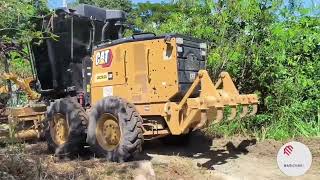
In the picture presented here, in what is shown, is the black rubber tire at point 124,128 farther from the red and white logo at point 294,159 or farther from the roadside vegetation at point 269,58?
the red and white logo at point 294,159

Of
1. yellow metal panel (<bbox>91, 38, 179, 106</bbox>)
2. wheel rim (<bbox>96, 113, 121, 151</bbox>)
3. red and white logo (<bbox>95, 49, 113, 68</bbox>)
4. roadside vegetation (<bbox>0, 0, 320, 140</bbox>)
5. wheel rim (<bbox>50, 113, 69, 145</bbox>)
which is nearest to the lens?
yellow metal panel (<bbox>91, 38, 179, 106</bbox>)

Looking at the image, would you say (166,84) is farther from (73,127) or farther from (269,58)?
(269,58)

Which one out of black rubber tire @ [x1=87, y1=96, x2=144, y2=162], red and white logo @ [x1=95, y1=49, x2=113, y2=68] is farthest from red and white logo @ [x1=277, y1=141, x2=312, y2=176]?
red and white logo @ [x1=95, y1=49, x2=113, y2=68]

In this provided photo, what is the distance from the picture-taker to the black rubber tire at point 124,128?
826 cm

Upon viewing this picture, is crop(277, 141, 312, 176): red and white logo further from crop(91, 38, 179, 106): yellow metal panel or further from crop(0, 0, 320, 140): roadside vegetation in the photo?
crop(0, 0, 320, 140): roadside vegetation

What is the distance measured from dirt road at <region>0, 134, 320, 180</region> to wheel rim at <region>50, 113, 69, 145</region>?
36cm

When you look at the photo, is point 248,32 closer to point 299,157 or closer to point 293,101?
point 293,101

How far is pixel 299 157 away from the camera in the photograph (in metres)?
4.37

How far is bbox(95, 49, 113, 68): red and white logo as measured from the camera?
9.37 m

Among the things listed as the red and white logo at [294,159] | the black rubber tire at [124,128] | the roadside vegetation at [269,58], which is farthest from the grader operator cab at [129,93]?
the red and white logo at [294,159]

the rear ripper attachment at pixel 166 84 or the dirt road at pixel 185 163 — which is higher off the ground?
the rear ripper attachment at pixel 166 84

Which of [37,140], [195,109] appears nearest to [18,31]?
[195,109]

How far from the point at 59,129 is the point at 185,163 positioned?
9.05 ft

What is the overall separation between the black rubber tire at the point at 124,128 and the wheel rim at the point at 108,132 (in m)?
0.09
